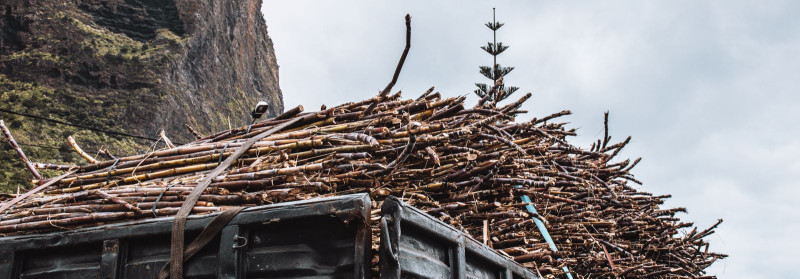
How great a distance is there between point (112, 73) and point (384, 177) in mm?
36195

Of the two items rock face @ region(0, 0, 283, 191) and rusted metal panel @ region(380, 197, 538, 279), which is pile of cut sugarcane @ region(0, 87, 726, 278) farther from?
rock face @ region(0, 0, 283, 191)

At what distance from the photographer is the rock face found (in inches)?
1145

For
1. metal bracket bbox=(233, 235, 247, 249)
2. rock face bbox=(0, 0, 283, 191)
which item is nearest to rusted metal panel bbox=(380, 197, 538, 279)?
metal bracket bbox=(233, 235, 247, 249)

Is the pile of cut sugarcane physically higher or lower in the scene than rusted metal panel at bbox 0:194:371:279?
higher

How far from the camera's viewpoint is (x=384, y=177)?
10.6 feet

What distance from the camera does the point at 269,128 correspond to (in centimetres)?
414

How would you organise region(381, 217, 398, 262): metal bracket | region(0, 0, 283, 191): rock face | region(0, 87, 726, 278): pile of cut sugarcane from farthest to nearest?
region(0, 0, 283, 191): rock face, region(0, 87, 726, 278): pile of cut sugarcane, region(381, 217, 398, 262): metal bracket

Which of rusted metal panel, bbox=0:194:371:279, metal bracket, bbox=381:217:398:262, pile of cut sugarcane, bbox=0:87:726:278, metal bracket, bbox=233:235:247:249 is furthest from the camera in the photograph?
pile of cut sugarcane, bbox=0:87:726:278

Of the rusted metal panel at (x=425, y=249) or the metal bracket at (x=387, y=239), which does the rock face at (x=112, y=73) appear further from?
the metal bracket at (x=387, y=239)

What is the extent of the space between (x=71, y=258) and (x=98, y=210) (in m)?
0.35

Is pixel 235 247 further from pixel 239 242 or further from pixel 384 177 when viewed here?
pixel 384 177

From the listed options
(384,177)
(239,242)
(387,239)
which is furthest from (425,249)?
(239,242)

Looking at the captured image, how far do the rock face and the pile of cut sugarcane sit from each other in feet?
78.0

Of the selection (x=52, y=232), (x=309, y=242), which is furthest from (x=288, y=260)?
(x=52, y=232)
